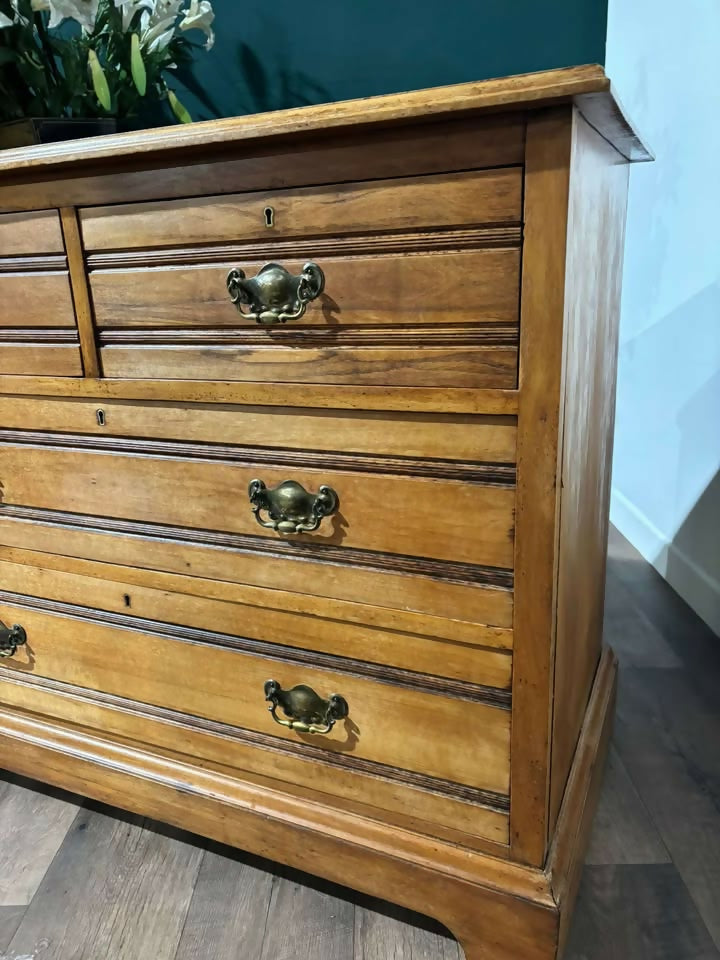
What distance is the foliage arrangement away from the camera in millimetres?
994

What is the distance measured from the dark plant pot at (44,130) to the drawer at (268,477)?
36cm

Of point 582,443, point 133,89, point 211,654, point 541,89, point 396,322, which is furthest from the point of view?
point 133,89

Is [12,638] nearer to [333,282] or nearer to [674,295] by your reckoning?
[333,282]

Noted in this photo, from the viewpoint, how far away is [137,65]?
3.32 feet

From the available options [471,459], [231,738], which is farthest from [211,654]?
[471,459]

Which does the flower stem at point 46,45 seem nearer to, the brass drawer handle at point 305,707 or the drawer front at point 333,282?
the drawer front at point 333,282

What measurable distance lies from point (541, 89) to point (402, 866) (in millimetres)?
870

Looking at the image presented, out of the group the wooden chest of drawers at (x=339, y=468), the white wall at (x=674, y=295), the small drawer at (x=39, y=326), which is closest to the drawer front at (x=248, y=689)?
the wooden chest of drawers at (x=339, y=468)

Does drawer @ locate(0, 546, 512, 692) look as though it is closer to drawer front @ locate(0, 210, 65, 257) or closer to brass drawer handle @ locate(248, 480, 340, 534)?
brass drawer handle @ locate(248, 480, 340, 534)

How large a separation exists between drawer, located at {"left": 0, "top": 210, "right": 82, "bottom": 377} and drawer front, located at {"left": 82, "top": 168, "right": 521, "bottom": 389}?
0.17 ft

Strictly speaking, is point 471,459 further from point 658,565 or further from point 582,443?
point 658,565

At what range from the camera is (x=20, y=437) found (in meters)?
1.00

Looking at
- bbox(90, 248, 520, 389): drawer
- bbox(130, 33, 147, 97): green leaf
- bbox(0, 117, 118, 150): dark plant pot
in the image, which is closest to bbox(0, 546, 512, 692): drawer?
bbox(90, 248, 520, 389): drawer

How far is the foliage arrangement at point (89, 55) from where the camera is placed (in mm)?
994
